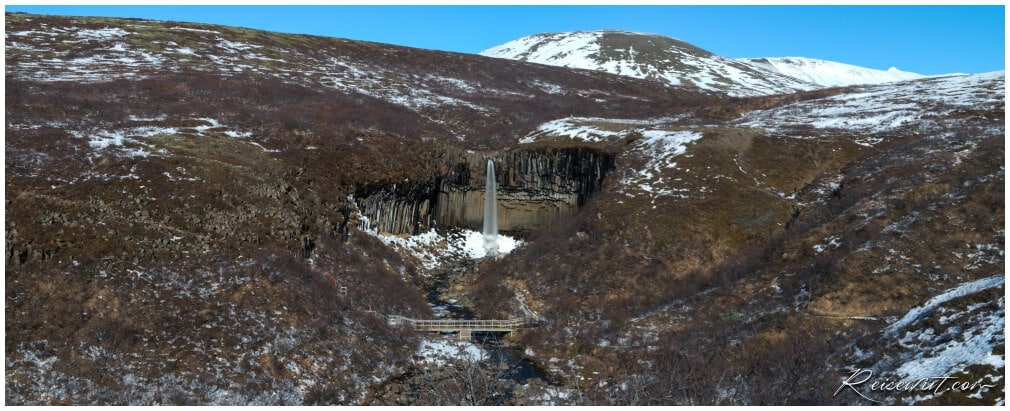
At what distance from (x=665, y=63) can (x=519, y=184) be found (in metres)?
116

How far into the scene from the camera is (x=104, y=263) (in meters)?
30.9

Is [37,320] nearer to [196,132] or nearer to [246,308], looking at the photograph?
[246,308]

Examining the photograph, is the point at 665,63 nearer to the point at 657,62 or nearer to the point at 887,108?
the point at 657,62

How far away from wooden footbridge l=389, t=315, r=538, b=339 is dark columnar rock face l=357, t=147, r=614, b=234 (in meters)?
19.3

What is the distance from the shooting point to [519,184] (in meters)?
56.4

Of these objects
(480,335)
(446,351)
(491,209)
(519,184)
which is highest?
(519,184)

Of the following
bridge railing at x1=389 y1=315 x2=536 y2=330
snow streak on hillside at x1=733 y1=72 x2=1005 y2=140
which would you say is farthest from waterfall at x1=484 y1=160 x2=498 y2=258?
snow streak on hillside at x1=733 y1=72 x2=1005 y2=140

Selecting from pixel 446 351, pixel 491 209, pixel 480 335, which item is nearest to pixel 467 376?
pixel 446 351

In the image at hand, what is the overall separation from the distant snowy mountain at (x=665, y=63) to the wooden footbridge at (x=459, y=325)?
104452 mm

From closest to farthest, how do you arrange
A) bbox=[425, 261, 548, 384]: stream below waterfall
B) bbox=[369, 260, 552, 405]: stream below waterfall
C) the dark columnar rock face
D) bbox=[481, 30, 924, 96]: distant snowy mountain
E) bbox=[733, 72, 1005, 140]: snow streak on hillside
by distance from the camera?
bbox=[369, 260, 552, 405]: stream below waterfall, bbox=[425, 261, 548, 384]: stream below waterfall, the dark columnar rock face, bbox=[733, 72, 1005, 140]: snow streak on hillside, bbox=[481, 30, 924, 96]: distant snowy mountain

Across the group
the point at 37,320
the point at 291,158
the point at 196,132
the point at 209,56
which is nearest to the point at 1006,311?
the point at 37,320

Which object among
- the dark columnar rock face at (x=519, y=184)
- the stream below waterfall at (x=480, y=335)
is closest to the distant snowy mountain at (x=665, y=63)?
the dark columnar rock face at (x=519, y=184)

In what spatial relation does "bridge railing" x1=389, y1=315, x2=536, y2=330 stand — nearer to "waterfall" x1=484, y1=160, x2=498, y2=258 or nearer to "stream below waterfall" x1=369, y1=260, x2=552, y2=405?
"stream below waterfall" x1=369, y1=260, x2=552, y2=405

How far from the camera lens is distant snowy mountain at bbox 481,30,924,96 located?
14450 cm
